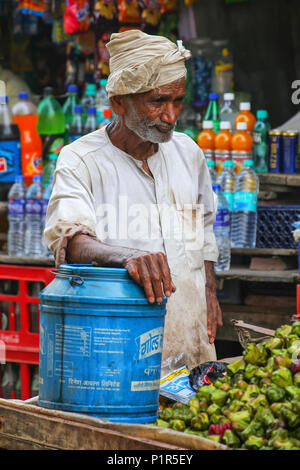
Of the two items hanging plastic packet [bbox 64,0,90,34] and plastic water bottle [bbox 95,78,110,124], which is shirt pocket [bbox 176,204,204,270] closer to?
plastic water bottle [bbox 95,78,110,124]

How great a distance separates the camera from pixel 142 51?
2.72 m

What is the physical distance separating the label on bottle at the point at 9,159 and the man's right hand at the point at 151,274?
11.5 ft

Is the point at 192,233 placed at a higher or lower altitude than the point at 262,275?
higher

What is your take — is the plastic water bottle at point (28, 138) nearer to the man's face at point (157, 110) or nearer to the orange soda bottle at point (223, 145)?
the orange soda bottle at point (223, 145)

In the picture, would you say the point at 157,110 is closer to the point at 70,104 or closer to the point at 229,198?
the point at 229,198

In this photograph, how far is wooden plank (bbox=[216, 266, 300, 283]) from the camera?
424 cm

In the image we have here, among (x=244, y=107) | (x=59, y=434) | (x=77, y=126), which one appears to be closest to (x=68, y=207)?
(x=59, y=434)

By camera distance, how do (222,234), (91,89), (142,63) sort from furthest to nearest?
(91,89) → (222,234) → (142,63)

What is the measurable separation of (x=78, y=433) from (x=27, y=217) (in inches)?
129

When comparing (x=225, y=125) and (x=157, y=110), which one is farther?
(x=225, y=125)

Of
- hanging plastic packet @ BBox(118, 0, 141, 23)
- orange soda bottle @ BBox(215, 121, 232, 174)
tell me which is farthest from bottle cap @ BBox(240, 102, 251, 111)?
hanging plastic packet @ BBox(118, 0, 141, 23)

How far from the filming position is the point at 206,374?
2436 millimetres

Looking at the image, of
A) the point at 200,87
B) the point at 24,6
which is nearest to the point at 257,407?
the point at 200,87
